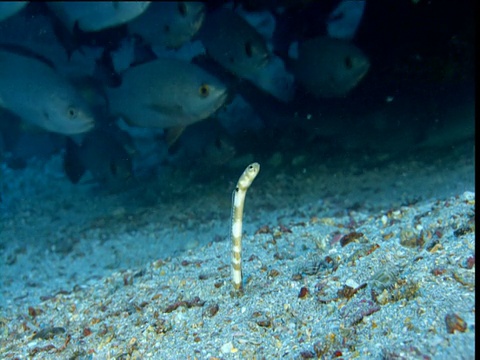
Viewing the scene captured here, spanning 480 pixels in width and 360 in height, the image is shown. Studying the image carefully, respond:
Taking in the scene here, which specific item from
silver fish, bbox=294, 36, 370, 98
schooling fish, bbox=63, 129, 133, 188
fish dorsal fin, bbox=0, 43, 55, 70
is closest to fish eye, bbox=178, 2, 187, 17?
silver fish, bbox=294, 36, 370, 98

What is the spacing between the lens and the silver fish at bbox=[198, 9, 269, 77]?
5.11 metres

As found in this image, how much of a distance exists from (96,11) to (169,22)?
2.93 feet

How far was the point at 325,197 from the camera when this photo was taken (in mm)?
6027

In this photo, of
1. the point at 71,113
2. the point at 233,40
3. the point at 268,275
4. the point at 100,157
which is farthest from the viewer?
the point at 100,157

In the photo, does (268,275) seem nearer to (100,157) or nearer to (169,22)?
(169,22)

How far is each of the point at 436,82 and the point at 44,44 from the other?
5.84 meters

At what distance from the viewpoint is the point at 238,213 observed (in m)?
2.54

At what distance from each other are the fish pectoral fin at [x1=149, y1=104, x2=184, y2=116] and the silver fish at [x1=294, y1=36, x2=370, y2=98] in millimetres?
2062

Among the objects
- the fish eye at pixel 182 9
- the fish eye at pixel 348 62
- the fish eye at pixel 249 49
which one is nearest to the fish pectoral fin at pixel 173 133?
the fish eye at pixel 249 49

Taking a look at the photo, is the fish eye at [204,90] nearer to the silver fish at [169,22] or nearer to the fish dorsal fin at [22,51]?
the silver fish at [169,22]

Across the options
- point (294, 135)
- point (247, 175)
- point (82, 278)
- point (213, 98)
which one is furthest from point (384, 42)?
point (82, 278)

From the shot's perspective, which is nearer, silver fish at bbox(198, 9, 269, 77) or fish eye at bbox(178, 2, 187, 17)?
fish eye at bbox(178, 2, 187, 17)

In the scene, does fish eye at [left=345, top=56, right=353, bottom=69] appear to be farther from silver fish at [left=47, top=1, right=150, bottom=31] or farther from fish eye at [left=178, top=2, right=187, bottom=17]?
silver fish at [left=47, top=1, right=150, bottom=31]

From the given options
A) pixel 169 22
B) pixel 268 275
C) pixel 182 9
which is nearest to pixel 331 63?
pixel 182 9
